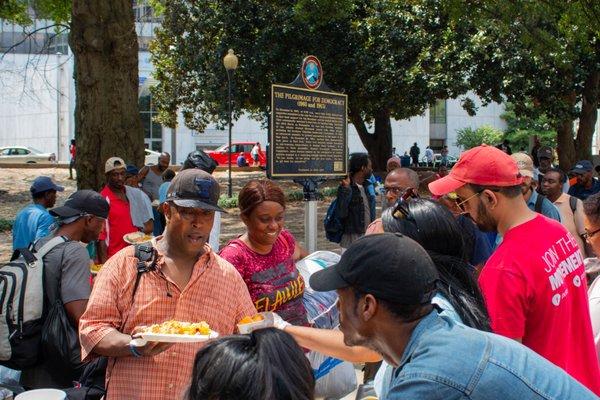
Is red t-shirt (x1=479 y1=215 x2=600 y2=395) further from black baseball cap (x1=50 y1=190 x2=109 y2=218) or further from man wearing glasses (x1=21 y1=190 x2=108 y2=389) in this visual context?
black baseball cap (x1=50 y1=190 x2=109 y2=218)

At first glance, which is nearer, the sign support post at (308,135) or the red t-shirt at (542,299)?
the red t-shirt at (542,299)

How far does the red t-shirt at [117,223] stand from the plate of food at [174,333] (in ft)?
14.5

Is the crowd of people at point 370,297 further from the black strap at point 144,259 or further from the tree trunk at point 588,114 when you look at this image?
the tree trunk at point 588,114

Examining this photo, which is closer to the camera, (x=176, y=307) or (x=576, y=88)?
(x=176, y=307)

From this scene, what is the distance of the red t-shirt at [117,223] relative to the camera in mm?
7059

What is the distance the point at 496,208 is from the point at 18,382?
2.77 m

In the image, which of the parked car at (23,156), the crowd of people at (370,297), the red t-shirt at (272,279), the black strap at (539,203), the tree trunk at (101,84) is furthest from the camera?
the parked car at (23,156)

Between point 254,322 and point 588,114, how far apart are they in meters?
22.6

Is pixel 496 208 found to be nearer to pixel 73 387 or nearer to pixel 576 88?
pixel 73 387

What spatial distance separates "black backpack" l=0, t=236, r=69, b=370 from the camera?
141 inches

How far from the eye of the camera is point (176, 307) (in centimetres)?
296

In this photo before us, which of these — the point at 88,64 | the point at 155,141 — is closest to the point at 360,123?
the point at 88,64

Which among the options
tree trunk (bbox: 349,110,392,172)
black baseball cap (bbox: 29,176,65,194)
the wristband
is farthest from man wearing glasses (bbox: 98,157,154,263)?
tree trunk (bbox: 349,110,392,172)

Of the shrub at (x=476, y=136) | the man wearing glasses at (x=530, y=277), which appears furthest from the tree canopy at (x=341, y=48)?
the shrub at (x=476, y=136)
